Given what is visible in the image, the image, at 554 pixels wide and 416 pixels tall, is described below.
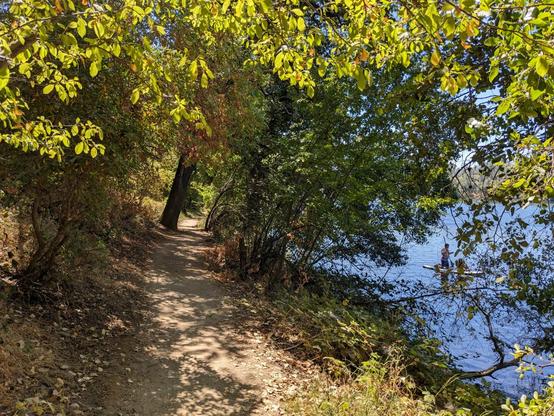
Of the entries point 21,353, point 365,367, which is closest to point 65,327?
point 21,353

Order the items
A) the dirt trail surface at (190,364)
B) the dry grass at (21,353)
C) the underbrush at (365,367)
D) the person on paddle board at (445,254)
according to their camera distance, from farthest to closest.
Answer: the person on paddle board at (445,254)
the dirt trail surface at (190,364)
the underbrush at (365,367)
the dry grass at (21,353)

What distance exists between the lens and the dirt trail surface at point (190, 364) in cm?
478

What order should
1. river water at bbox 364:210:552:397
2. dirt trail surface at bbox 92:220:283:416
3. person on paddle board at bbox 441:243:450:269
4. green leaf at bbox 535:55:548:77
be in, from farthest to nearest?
river water at bbox 364:210:552:397, person on paddle board at bbox 441:243:450:269, dirt trail surface at bbox 92:220:283:416, green leaf at bbox 535:55:548:77

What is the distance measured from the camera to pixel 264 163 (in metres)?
9.78

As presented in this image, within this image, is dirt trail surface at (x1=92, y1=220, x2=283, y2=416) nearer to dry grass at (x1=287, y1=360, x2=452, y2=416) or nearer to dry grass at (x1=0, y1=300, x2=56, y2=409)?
dry grass at (x1=287, y1=360, x2=452, y2=416)

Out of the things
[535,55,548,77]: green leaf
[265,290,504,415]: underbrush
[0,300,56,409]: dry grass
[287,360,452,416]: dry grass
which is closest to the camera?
[535,55,548,77]: green leaf

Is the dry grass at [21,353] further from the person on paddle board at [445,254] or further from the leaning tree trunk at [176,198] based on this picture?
the leaning tree trunk at [176,198]

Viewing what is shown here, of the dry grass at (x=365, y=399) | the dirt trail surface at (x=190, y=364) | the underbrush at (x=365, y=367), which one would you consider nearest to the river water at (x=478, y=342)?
the underbrush at (x=365, y=367)

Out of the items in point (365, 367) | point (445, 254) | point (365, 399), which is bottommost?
point (365, 399)

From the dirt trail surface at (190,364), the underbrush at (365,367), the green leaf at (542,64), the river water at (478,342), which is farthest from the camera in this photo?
the river water at (478,342)

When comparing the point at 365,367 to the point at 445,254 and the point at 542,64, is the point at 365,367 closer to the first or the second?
the point at 542,64

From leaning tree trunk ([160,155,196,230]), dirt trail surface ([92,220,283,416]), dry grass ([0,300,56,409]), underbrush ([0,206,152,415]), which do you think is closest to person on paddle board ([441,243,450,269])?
dirt trail surface ([92,220,283,416])

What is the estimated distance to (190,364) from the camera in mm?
5789

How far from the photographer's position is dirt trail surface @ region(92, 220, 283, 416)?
15.7ft
